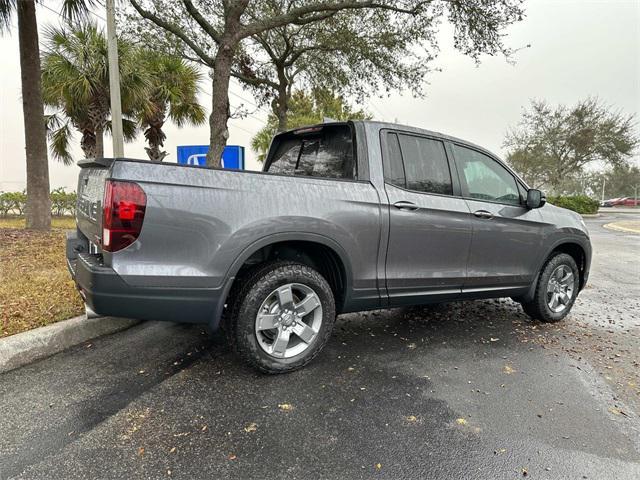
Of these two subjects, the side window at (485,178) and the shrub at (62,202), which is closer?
the side window at (485,178)

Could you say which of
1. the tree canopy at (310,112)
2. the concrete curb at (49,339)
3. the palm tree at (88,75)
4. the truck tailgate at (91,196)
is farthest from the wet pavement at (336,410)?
the palm tree at (88,75)

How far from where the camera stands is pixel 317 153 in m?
3.73

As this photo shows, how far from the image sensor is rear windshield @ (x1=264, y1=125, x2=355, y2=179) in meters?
3.41

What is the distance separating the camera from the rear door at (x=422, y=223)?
3281 millimetres

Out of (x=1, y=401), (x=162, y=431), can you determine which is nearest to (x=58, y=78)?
(x=1, y=401)

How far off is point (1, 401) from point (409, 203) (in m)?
3.09

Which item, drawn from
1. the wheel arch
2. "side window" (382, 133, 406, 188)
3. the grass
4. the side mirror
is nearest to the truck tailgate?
the grass

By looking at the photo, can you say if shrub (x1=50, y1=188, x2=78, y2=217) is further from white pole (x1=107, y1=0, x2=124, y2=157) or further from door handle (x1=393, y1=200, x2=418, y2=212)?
door handle (x1=393, y1=200, x2=418, y2=212)

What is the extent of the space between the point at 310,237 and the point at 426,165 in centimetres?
138

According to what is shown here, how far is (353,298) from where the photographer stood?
10.4 ft

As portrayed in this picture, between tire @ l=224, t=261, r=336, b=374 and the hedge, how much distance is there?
13.6 meters

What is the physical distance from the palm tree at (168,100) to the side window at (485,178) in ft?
38.5

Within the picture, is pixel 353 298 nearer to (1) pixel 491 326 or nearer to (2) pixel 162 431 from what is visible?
(2) pixel 162 431

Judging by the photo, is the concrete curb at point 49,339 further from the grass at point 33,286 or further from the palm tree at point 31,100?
the palm tree at point 31,100
